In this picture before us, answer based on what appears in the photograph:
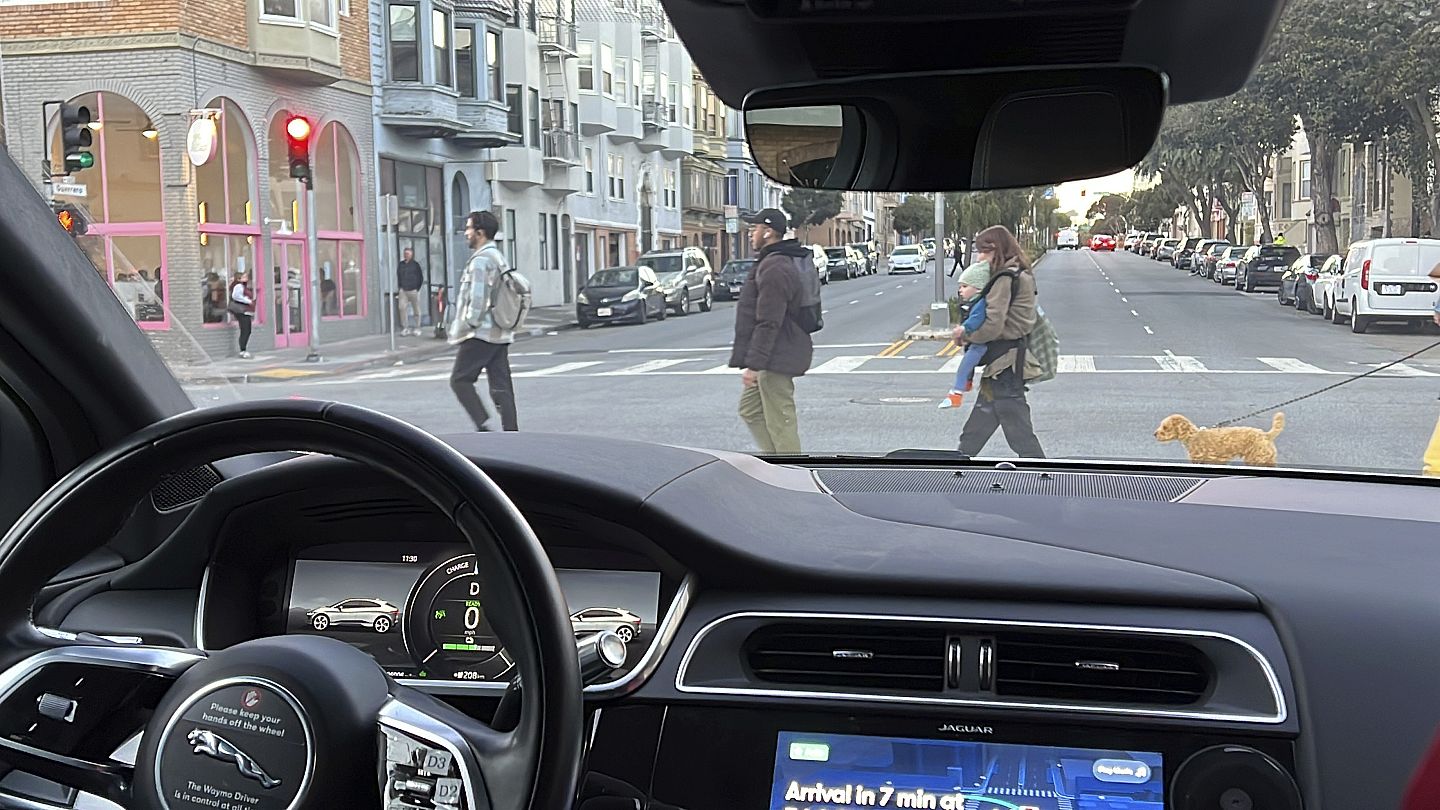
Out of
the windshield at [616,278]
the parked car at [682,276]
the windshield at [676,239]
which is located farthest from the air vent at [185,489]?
the windshield at [616,278]

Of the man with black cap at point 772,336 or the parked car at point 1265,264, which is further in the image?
the man with black cap at point 772,336

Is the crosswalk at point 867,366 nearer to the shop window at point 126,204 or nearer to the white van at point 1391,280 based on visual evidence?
the white van at point 1391,280

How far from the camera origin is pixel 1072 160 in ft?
7.70

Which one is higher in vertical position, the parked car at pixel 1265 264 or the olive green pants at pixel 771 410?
the parked car at pixel 1265 264

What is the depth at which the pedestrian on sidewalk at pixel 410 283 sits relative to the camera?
618 centimetres

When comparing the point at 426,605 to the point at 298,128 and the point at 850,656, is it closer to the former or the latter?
the point at 850,656

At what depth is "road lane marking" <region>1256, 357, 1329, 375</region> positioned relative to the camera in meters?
4.46

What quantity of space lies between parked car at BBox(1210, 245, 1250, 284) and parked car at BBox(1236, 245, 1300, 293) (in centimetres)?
2

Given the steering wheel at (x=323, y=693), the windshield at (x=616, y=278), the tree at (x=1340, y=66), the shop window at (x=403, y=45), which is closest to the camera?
the steering wheel at (x=323, y=693)

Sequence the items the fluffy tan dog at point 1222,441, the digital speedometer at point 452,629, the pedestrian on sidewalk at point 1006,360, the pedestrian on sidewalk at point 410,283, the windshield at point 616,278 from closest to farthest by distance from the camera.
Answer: the digital speedometer at point 452,629 < the fluffy tan dog at point 1222,441 < the pedestrian on sidewalk at point 1006,360 < the windshield at point 616,278 < the pedestrian on sidewalk at point 410,283

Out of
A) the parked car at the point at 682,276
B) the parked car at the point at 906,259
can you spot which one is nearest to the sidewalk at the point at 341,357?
the parked car at the point at 682,276

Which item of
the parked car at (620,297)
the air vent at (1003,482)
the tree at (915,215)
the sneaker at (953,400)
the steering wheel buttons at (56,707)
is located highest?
the tree at (915,215)

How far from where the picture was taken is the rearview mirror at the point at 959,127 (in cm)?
221

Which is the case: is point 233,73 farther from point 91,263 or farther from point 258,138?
point 91,263
